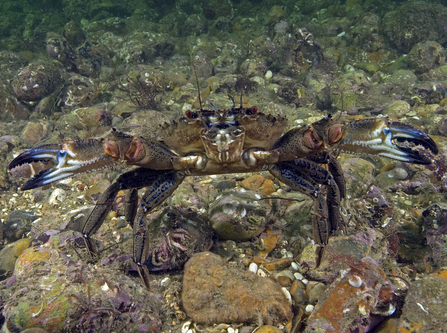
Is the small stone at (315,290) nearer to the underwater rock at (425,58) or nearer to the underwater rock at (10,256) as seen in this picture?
the underwater rock at (10,256)

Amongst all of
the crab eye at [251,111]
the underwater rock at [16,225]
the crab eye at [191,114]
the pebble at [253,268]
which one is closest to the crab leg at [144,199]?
the crab eye at [191,114]

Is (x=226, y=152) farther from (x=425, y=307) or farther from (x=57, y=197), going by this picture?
(x=57, y=197)

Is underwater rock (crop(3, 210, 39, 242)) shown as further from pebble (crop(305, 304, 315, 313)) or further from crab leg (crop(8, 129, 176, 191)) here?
pebble (crop(305, 304, 315, 313))

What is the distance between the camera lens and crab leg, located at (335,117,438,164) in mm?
2959

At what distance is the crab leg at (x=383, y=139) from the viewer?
116 inches

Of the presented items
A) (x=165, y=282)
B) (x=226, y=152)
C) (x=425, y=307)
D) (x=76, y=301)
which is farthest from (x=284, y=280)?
(x=76, y=301)

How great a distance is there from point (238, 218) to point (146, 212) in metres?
1.38

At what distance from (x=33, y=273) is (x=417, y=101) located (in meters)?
10.4

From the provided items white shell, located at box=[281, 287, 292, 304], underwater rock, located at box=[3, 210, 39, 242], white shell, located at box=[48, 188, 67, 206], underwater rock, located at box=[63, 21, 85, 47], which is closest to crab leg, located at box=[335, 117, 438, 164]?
white shell, located at box=[281, 287, 292, 304]

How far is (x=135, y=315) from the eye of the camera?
2.84 metres

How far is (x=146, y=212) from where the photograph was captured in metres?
3.61

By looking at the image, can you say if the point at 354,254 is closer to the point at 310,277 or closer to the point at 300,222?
the point at 310,277

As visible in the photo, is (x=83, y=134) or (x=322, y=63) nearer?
(x=83, y=134)

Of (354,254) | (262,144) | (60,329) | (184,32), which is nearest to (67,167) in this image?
(60,329)
